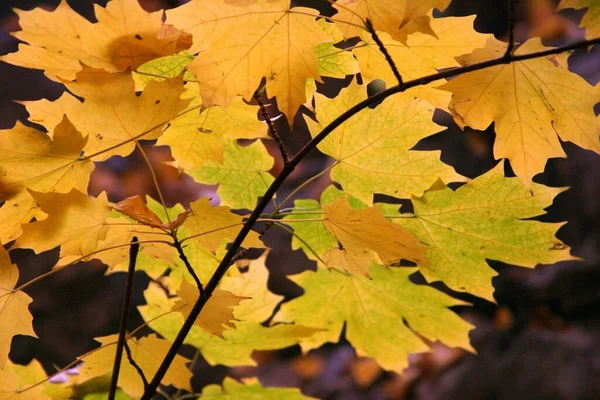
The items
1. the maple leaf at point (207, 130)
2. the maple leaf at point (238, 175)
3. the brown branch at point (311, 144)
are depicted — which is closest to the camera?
the brown branch at point (311, 144)

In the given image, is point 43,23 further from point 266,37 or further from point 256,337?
point 256,337

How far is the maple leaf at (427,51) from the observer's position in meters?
0.65

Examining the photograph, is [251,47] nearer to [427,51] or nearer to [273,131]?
[273,131]

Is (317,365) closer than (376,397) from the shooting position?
No

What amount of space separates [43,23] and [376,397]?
3.10m

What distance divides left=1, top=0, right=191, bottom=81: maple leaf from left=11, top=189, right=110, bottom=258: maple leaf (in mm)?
133

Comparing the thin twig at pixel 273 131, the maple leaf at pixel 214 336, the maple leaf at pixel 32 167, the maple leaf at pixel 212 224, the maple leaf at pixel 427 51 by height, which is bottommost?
the maple leaf at pixel 214 336

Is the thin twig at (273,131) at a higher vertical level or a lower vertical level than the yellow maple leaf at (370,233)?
higher

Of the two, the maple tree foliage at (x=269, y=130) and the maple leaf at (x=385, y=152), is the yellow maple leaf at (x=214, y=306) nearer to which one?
the maple tree foliage at (x=269, y=130)

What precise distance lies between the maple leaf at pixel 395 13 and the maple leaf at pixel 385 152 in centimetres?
19

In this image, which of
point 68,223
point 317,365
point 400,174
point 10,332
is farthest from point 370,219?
point 317,365

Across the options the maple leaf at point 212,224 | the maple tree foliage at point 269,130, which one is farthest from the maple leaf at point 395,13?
the maple leaf at point 212,224

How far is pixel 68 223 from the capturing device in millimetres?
601

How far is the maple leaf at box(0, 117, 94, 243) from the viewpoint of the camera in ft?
2.05
